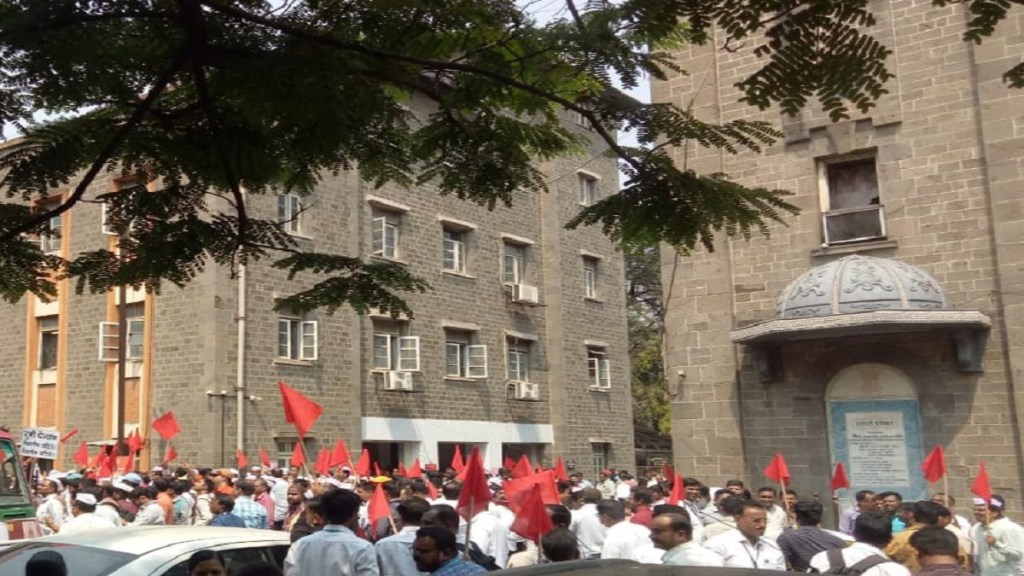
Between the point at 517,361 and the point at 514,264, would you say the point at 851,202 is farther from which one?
the point at 517,361

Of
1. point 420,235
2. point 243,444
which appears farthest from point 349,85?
point 420,235

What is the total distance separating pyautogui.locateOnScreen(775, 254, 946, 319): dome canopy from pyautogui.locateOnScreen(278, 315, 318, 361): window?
12.0m

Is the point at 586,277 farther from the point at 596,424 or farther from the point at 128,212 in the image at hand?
the point at 128,212

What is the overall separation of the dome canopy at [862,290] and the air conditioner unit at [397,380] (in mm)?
12319

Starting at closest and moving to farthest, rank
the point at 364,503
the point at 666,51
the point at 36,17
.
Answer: the point at 36,17 → the point at 666,51 → the point at 364,503

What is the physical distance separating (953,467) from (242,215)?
11.0 metres

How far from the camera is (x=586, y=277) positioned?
30.9 m

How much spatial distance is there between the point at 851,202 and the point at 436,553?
35.0ft

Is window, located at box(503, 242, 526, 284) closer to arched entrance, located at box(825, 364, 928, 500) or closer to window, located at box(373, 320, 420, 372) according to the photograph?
window, located at box(373, 320, 420, 372)

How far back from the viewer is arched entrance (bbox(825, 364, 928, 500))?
13.4m

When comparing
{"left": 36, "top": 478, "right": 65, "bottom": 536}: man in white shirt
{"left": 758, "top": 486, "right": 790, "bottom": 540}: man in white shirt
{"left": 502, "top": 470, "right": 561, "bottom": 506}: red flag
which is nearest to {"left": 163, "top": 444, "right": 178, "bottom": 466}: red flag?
{"left": 36, "top": 478, "right": 65, "bottom": 536}: man in white shirt

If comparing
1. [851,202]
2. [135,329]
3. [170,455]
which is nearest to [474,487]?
[851,202]

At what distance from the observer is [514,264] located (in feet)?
93.9

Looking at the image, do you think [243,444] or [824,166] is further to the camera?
[243,444]
